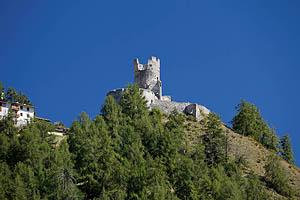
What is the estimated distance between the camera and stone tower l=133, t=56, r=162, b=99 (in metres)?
90.7

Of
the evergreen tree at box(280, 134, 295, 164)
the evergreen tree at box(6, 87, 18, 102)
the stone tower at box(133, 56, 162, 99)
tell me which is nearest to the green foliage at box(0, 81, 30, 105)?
the evergreen tree at box(6, 87, 18, 102)

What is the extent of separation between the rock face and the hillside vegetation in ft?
33.3

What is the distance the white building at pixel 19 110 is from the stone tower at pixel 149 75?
26.3 meters

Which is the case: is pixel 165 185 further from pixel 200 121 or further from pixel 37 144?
pixel 200 121

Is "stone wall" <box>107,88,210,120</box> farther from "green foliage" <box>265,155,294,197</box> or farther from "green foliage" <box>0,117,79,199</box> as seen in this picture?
"green foliage" <box>0,117,79,199</box>

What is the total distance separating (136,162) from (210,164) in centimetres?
1660

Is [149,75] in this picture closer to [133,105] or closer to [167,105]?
[167,105]

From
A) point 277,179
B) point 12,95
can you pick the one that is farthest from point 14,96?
point 277,179

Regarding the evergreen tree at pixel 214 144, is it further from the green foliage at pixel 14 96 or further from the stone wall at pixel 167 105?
the green foliage at pixel 14 96

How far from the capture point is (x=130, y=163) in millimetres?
49344

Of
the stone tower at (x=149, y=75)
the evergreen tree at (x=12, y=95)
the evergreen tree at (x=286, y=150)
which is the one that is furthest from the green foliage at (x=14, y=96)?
the evergreen tree at (x=286, y=150)

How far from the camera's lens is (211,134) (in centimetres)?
6781

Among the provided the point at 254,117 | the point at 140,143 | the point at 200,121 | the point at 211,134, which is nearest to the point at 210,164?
the point at 211,134

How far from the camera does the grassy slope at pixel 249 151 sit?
213ft
